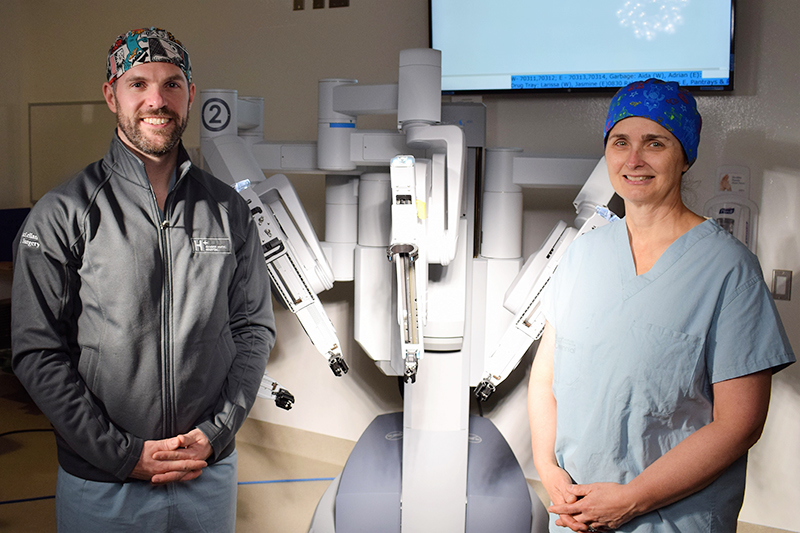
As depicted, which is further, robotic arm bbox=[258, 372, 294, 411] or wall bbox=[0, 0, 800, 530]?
wall bbox=[0, 0, 800, 530]

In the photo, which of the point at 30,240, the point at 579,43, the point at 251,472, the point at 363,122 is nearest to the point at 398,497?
the point at 251,472

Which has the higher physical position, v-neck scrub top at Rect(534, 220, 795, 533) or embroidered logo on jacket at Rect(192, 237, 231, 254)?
embroidered logo on jacket at Rect(192, 237, 231, 254)

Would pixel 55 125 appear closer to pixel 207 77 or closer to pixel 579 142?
pixel 207 77

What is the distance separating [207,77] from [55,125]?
1.14 meters

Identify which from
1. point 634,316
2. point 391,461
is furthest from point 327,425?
point 634,316

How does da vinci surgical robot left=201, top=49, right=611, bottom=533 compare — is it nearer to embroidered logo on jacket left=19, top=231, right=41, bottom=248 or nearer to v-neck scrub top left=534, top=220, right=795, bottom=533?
v-neck scrub top left=534, top=220, right=795, bottom=533

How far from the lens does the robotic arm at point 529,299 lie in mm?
1906

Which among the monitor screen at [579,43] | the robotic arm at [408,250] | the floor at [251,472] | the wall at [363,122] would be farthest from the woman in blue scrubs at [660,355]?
the floor at [251,472]

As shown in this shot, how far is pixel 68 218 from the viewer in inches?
47.5

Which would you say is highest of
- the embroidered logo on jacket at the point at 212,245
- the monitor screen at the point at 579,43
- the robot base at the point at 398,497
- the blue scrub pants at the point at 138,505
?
the monitor screen at the point at 579,43

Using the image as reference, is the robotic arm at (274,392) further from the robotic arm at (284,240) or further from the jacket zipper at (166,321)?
the jacket zipper at (166,321)

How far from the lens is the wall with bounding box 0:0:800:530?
2.20 metres

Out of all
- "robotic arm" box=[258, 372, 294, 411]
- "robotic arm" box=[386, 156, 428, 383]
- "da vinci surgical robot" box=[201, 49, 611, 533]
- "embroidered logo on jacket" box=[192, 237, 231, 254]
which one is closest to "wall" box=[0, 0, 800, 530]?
"da vinci surgical robot" box=[201, 49, 611, 533]

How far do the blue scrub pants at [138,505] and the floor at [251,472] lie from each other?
3.88 ft
